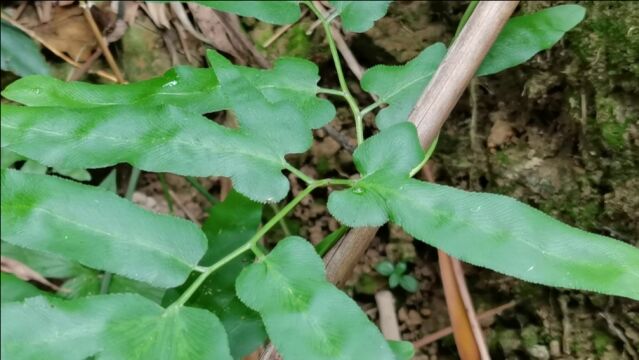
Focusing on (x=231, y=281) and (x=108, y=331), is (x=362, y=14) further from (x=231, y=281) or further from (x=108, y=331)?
(x=108, y=331)

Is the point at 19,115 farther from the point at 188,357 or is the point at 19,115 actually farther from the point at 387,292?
the point at 387,292

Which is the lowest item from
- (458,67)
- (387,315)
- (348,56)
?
(387,315)

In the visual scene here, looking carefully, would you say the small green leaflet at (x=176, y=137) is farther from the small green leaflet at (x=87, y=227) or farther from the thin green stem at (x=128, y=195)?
the thin green stem at (x=128, y=195)

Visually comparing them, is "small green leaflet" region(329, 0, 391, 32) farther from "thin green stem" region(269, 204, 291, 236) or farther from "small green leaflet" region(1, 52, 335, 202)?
"thin green stem" region(269, 204, 291, 236)

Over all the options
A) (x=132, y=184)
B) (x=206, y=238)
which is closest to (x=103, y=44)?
(x=132, y=184)

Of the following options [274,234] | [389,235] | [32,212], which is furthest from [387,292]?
[32,212]

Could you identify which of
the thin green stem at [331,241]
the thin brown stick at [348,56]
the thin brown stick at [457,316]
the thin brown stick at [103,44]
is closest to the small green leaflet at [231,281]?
the thin green stem at [331,241]
